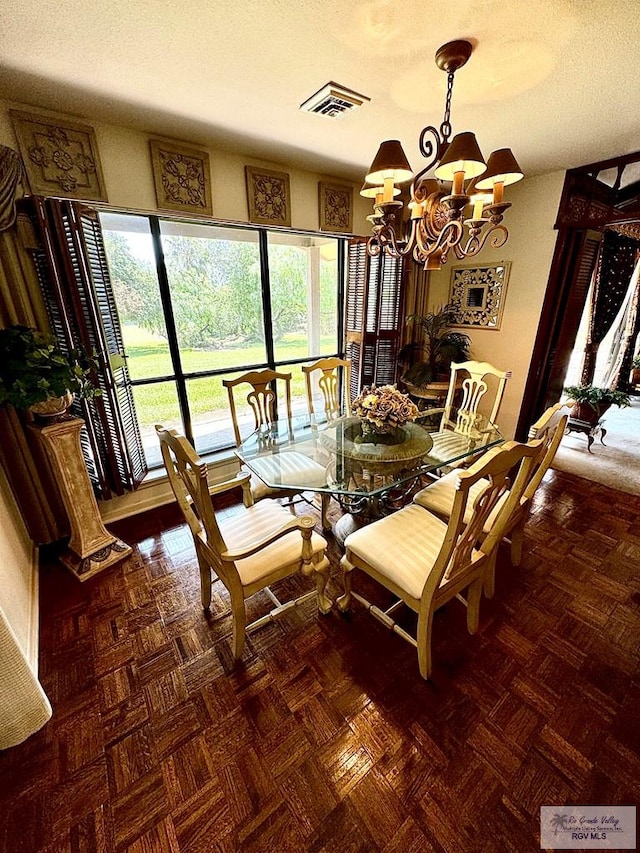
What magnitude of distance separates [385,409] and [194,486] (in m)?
1.14

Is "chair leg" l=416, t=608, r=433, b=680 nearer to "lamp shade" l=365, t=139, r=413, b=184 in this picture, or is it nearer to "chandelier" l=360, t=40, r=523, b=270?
"chandelier" l=360, t=40, r=523, b=270

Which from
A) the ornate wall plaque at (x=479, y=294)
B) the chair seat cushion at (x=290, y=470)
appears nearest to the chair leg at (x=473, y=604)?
the chair seat cushion at (x=290, y=470)

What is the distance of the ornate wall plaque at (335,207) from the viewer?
9.57 feet

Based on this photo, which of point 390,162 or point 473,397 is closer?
point 390,162

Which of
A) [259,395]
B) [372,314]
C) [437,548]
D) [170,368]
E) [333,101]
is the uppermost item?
[333,101]

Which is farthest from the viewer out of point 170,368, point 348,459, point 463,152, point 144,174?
point 170,368

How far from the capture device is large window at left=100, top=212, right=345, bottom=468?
8.21ft

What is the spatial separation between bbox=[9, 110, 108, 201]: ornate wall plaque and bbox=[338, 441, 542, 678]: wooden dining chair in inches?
99.5

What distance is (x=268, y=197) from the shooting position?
263 centimetres

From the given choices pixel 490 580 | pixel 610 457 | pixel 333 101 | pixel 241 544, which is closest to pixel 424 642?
pixel 490 580

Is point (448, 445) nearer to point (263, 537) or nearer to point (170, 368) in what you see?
point (263, 537)

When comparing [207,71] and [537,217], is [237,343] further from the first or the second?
[537,217]

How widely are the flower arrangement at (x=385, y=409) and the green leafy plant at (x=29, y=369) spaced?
163cm

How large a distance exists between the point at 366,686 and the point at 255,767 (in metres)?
0.52
